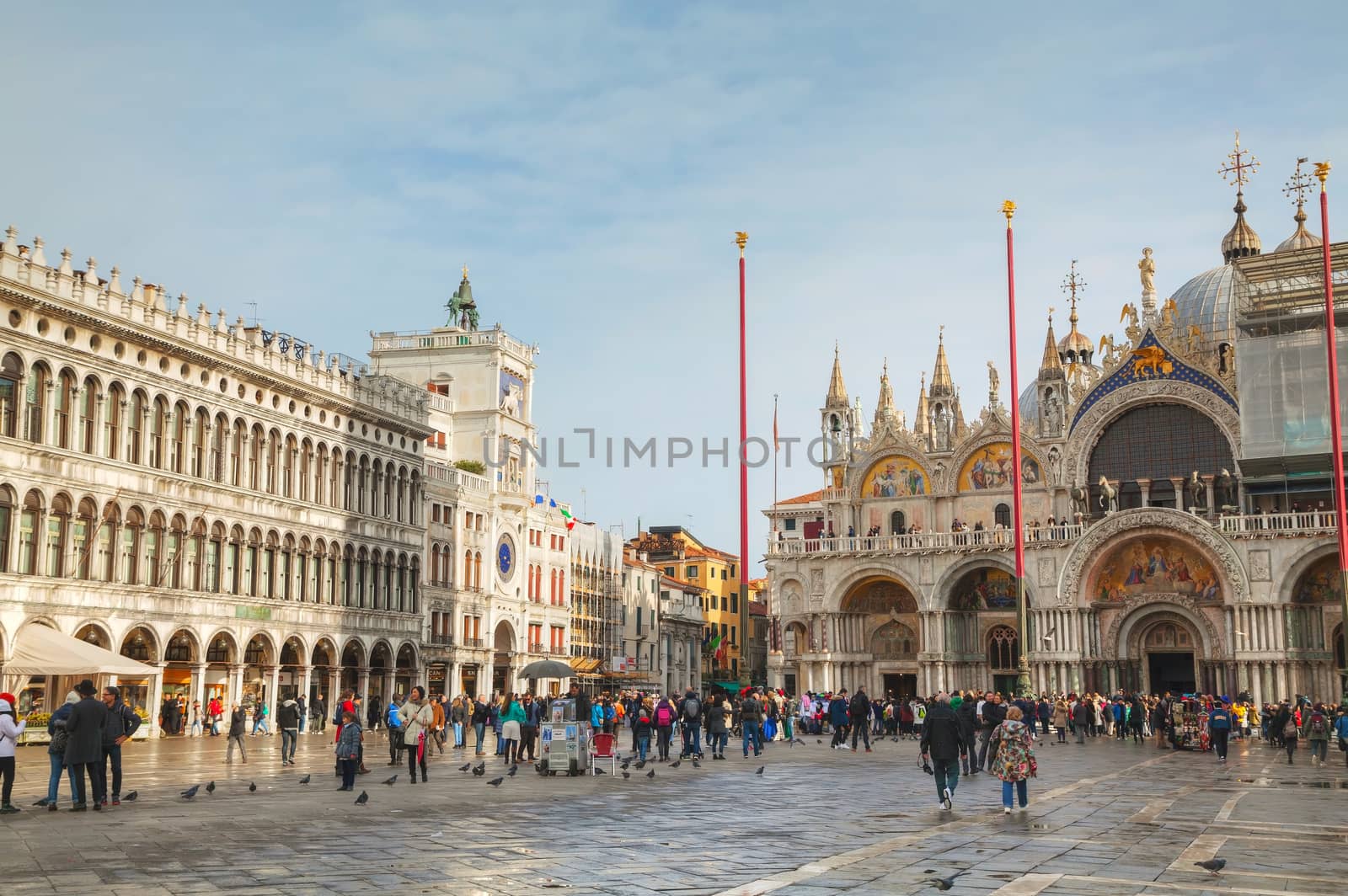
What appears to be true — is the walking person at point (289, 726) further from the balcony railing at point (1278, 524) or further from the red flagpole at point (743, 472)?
the balcony railing at point (1278, 524)

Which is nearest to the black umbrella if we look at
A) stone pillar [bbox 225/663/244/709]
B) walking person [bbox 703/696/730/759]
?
walking person [bbox 703/696/730/759]

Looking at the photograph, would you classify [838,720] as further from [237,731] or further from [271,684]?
[271,684]

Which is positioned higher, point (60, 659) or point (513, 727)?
point (60, 659)

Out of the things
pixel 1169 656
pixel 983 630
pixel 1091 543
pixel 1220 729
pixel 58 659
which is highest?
pixel 1091 543

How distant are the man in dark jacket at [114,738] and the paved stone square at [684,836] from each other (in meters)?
0.41

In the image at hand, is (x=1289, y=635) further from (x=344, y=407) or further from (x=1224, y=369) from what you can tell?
(x=344, y=407)

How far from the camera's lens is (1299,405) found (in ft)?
167

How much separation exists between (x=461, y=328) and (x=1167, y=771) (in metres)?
48.3

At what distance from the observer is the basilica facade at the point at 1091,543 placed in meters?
51.0

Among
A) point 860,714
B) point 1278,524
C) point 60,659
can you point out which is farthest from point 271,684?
point 1278,524

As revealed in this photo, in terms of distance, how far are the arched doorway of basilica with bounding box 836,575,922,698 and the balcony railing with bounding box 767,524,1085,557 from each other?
1650 mm

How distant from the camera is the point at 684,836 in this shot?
48.1 feet

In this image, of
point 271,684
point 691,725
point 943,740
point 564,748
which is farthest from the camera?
point 271,684

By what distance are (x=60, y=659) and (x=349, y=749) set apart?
49.4 ft
